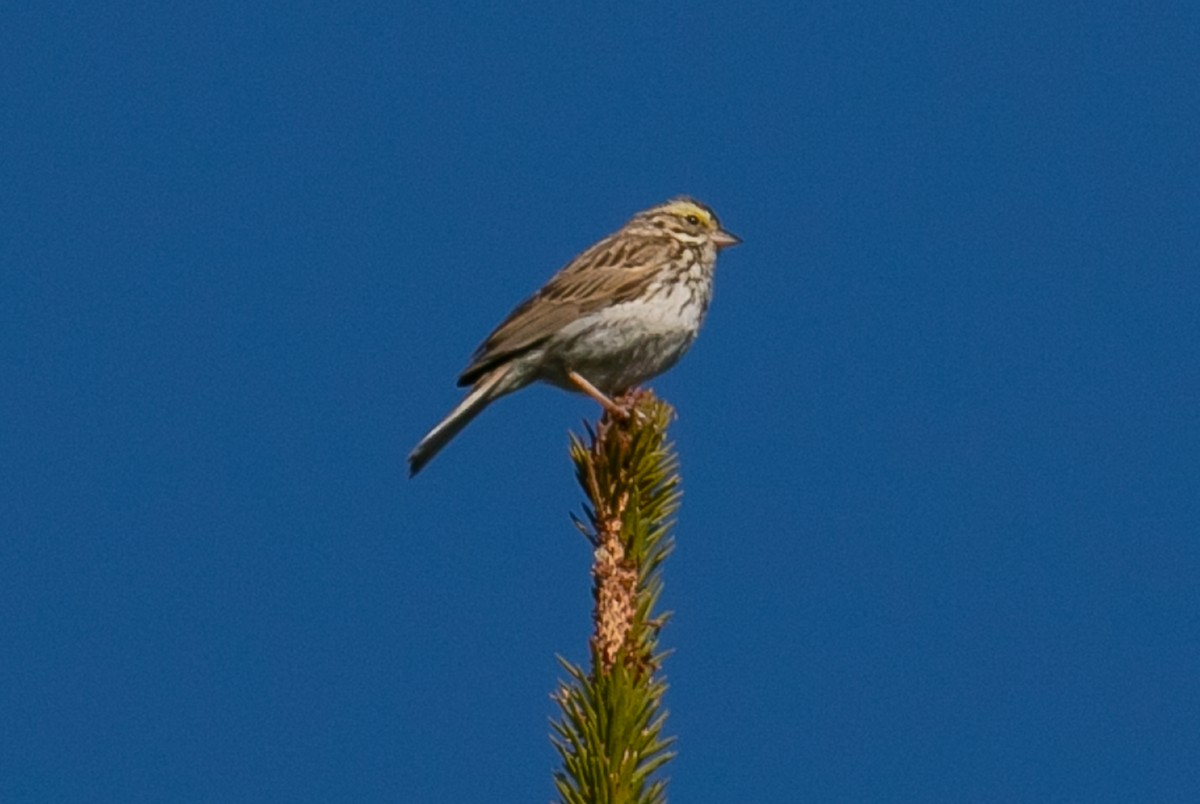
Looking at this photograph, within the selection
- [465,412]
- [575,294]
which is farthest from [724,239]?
[465,412]

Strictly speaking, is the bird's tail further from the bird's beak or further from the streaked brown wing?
the bird's beak

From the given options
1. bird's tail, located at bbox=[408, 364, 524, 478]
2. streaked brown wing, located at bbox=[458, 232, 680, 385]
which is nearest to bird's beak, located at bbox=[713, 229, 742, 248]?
streaked brown wing, located at bbox=[458, 232, 680, 385]

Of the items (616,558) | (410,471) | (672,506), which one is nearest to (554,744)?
(616,558)

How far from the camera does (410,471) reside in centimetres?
855

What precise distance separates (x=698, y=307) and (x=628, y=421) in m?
4.52

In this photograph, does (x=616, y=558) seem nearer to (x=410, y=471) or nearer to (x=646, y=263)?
(x=410, y=471)

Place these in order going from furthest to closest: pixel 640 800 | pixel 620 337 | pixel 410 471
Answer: pixel 620 337 → pixel 410 471 → pixel 640 800

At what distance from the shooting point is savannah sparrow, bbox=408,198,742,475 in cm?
915

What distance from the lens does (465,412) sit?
8961 millimetres

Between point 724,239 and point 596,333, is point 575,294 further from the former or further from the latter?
point 724,239

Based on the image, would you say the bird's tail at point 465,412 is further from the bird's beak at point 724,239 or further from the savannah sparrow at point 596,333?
the bird's beak at point 724,239

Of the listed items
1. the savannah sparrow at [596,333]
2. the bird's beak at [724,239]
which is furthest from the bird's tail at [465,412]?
the bird's beak at [724,239]

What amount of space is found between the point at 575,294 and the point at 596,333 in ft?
1.15

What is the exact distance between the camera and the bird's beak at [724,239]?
33.6 ft
